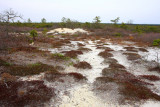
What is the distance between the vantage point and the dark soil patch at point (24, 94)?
449cm

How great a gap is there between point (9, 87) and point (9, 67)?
2401mm

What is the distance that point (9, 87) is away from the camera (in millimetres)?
5383

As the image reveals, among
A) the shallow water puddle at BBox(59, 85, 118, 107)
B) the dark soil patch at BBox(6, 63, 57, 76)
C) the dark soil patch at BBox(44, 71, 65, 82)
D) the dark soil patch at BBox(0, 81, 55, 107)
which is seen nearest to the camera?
the dark soil patch at BBox(0, 81, 55, 107)

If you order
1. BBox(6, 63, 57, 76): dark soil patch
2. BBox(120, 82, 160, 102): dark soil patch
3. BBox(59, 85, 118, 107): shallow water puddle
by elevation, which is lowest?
BBox(59, 85, 118, 107): shallow water puddle

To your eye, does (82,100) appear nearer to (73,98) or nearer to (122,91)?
(73,98)

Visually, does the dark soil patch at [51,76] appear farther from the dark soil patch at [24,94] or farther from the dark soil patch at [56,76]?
the dark soil patch at [24,94]

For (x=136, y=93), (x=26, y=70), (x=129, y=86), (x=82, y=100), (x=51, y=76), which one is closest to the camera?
(x=82, y=100)

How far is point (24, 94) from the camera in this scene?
4941 mm

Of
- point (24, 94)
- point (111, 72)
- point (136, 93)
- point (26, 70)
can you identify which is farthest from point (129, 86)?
point (26, 70)

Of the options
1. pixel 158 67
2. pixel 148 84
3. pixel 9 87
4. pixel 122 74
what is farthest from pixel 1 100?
pixel 158 67

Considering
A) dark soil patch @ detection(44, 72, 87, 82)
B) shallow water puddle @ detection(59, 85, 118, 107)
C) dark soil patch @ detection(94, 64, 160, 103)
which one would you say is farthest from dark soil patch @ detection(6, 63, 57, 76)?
dark soil patch @ detection(94, 64, 160, 103)

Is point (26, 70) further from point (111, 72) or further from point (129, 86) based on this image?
point (129, 86)

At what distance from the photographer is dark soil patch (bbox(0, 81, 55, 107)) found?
14.7ft

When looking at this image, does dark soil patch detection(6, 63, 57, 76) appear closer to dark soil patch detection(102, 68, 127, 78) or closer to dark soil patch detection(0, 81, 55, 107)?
dark soil patch detection(0, 81, 55, 107)
